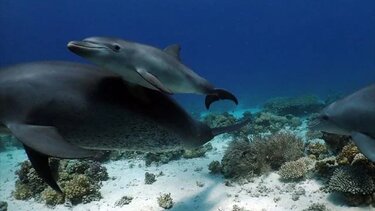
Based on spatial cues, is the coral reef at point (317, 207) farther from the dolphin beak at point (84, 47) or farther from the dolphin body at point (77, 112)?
the dolphin beak at point (84, 47)

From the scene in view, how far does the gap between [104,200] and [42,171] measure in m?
5.29

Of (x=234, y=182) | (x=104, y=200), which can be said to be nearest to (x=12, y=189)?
(x=104, y=200)

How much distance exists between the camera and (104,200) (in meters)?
8.28

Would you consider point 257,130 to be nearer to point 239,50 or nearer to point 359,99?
point 359,99

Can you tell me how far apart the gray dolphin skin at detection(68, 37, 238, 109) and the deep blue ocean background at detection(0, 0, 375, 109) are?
99174 millimetres

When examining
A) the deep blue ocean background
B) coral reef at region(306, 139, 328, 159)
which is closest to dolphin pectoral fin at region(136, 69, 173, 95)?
coral reef at region(306, 139, 328, 159)

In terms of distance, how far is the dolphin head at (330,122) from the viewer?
5.55 meters

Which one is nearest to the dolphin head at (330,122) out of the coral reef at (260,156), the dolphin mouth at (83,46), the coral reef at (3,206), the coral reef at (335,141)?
the coral reef at (335,141)

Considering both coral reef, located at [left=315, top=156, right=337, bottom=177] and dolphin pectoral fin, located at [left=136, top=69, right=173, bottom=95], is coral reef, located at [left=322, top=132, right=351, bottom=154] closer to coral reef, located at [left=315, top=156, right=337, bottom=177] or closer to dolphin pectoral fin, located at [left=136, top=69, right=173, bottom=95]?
coral reef, located at [left=315, top=156, right=337, bottom=177]

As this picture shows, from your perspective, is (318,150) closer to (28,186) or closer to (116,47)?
(116,47)

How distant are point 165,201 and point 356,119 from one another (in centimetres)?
415

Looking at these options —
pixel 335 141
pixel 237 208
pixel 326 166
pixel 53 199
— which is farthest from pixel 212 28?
pixel 237 208

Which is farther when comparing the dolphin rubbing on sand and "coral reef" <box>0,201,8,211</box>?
"coral reef" <box>0,201,8,211</box>

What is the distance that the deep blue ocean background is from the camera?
111750 millimetres
